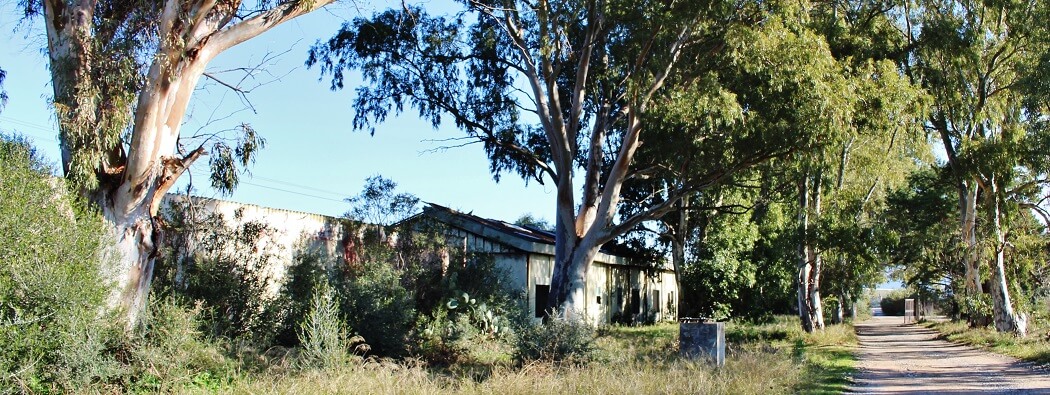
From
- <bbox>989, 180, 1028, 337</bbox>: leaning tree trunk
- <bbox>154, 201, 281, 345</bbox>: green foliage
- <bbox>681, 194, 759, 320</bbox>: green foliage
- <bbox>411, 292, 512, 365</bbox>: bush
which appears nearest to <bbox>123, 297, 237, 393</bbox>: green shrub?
<bbox>154, 201, 281, 345</bbox>: green foliage

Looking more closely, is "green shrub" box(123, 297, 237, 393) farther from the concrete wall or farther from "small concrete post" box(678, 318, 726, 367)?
"small concrete post" box(678, 318, 726, 367)

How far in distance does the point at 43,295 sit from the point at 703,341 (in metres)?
9.92

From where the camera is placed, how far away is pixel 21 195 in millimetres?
9312

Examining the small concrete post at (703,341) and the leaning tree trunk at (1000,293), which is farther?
the leaning tree trunk at (1000,293)

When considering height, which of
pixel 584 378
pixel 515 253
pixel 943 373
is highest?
pixel 515 253

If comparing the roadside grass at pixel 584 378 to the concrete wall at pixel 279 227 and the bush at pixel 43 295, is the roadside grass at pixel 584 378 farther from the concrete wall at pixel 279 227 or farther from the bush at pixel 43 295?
the concrete wall at pixel 279 227

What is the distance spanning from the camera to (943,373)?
51.2ft

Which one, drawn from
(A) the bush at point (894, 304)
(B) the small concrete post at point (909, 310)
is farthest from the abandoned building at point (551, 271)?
(A) the bush at point (894, 304)

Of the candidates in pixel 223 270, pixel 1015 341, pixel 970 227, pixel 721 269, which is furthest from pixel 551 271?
pixel 970 227

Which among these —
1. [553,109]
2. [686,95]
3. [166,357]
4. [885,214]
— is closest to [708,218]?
[885,214]

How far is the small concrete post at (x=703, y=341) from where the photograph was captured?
13.8 meters

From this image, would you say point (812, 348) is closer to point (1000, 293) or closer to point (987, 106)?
point (1000, 293)

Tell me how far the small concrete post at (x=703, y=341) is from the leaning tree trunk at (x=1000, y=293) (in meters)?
15.1

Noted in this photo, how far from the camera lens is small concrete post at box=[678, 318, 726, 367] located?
543 inches
